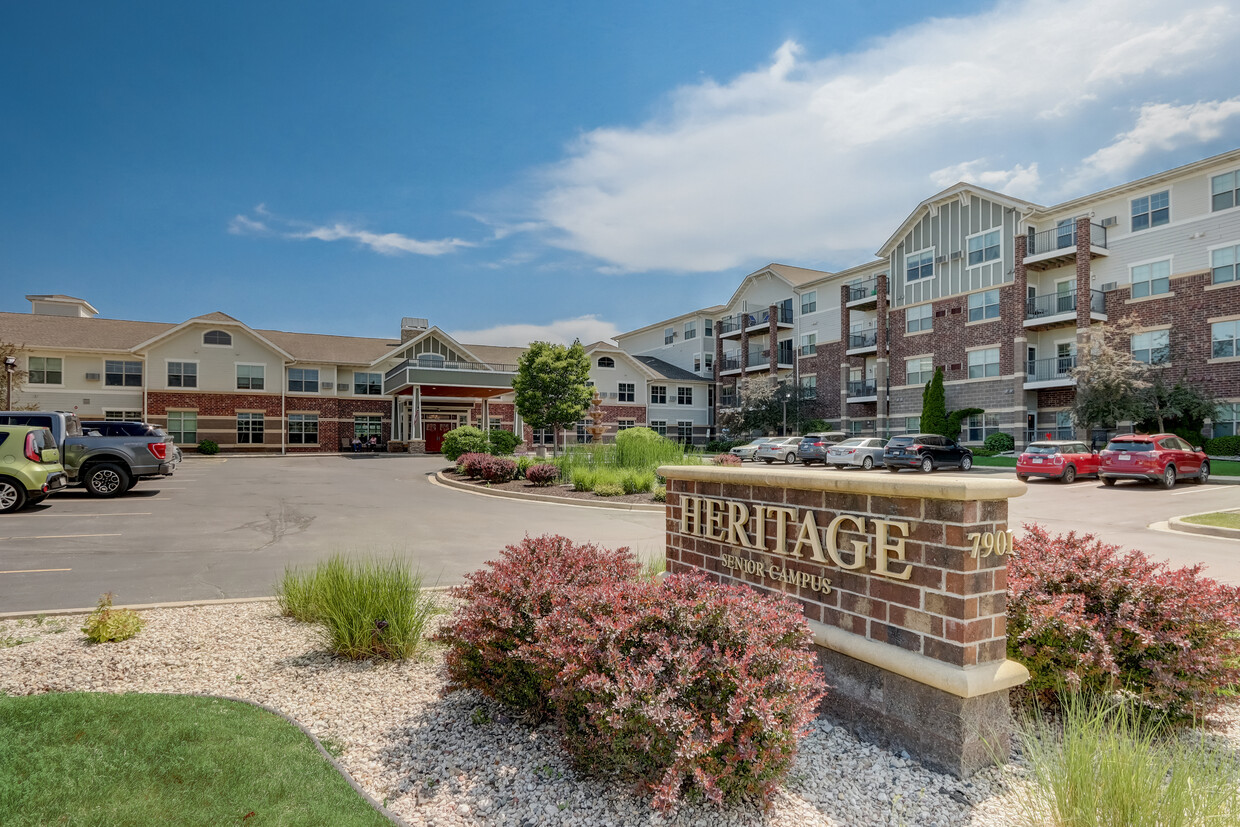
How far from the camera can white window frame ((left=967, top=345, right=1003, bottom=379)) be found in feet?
116

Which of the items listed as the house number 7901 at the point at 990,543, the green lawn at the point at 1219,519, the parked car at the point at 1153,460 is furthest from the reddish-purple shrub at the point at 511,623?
the parked car at the point at 1153,460

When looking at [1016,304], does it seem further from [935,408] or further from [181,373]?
[181,373]

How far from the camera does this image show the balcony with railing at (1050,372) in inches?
1277

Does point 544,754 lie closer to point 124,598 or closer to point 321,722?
point 321,722

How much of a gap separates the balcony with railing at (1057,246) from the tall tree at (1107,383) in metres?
4.52

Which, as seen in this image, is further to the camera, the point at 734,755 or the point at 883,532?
the point at 883,532

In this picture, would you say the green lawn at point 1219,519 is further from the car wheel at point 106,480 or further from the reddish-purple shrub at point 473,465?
the car wheel at point 106,480

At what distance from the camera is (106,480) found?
1719 centimetres

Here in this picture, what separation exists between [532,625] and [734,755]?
5.04 ft

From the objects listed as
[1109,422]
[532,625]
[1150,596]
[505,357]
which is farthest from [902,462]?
[505,357]

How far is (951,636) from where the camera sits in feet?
11.2

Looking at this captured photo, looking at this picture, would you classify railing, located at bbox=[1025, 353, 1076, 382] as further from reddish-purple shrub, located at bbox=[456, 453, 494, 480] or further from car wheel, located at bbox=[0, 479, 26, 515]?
car wheel, located at bbox=[0, 479, 26, 515]

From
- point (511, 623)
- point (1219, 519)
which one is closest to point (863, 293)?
point (1219, 519)

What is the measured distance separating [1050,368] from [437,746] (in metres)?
38.2
